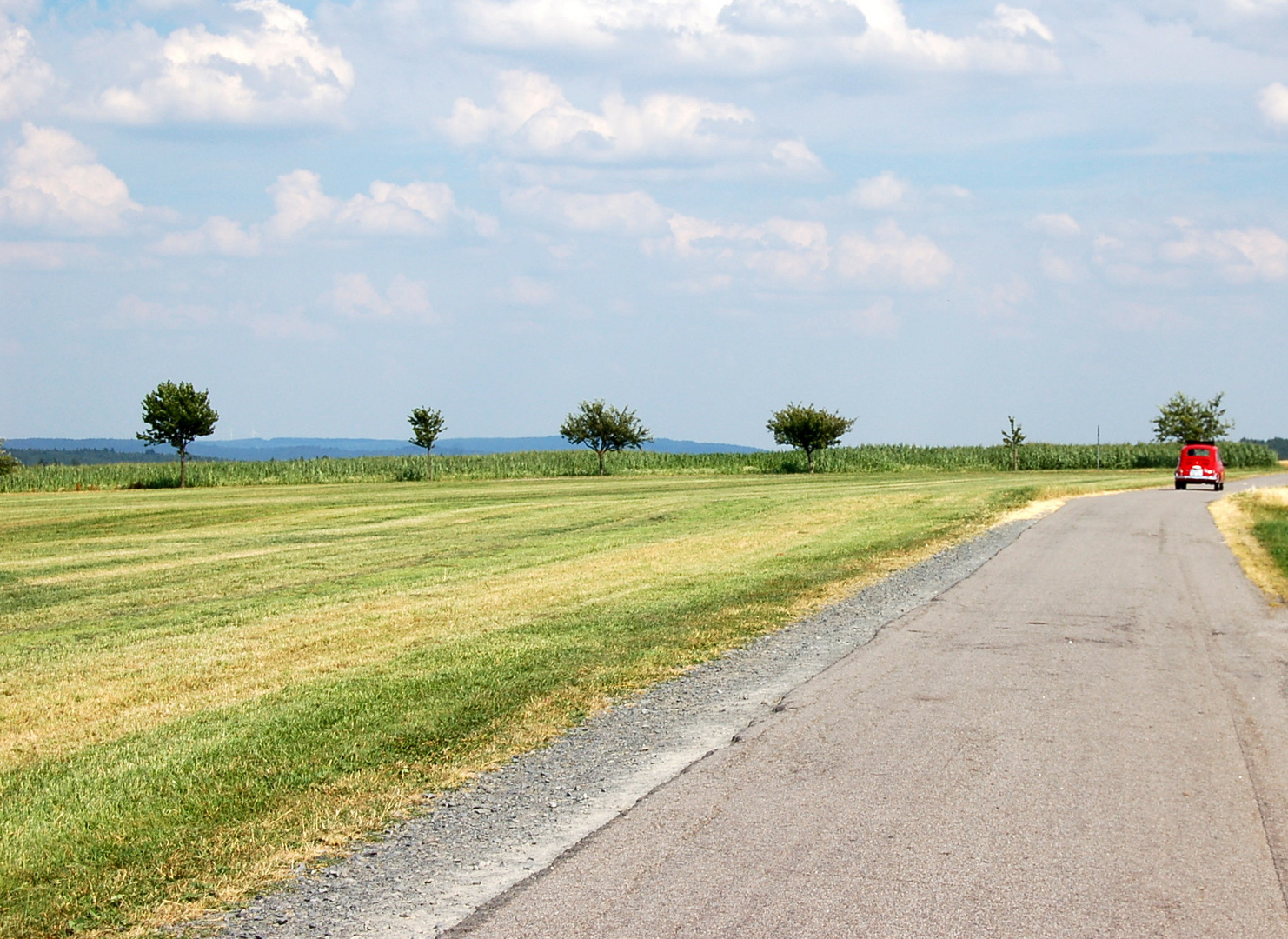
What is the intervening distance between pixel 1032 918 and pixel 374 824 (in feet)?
10.9

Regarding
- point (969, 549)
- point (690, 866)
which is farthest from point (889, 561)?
point (690, 866)

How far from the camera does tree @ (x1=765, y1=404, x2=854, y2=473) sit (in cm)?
8219

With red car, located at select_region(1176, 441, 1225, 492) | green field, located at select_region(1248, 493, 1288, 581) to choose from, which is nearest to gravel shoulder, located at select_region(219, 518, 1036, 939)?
green field, located at select_region(1248, 493, 1288, 581)

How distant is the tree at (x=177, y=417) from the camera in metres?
66.8

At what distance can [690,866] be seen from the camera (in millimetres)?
5363

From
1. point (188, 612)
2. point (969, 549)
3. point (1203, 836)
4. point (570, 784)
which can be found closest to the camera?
point (1203, 836)

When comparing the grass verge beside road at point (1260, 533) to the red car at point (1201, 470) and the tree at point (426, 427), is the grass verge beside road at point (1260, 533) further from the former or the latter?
the tree at point (426, 427)

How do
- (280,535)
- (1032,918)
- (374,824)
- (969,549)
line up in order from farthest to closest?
(280,535) → (969,549) → (374,824) → (1032,918)

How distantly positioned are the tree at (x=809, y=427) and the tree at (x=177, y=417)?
38082 millimetres

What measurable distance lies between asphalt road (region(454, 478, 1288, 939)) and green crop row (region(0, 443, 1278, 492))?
6249 centimetres

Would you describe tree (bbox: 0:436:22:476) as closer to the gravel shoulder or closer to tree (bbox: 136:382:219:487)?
tree (bbox: 136:382:219:487)

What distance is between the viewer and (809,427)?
8219 centimetres

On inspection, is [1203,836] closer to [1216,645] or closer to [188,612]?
[1216,645]

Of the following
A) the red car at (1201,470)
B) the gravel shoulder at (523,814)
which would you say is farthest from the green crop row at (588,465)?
the gravel shoulder at (523,814)
